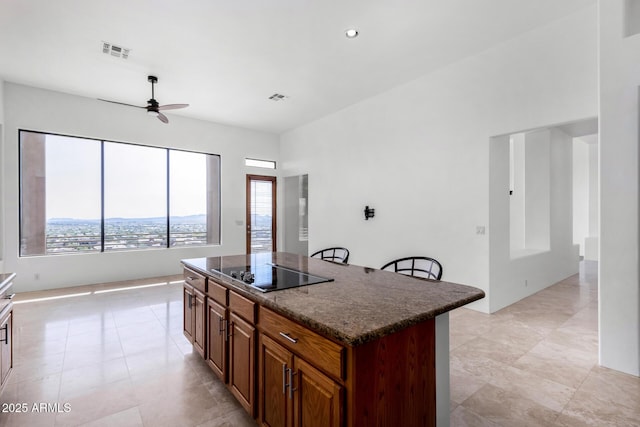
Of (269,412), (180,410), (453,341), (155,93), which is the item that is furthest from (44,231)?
(453,341)

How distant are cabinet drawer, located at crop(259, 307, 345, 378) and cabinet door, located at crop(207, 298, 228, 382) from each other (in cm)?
59

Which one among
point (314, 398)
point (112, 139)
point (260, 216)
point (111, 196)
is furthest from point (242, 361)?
point (260, 216)

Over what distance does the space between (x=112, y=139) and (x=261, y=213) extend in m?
3.47

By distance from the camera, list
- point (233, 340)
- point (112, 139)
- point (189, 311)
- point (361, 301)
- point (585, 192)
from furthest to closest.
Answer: point (585, 192) → point (112, 139) → point (189, 311) → point (233, 340) → point (361, 301)

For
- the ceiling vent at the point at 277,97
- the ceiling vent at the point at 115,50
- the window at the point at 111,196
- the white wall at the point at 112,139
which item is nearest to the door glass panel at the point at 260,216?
the white wall at the point at 112,139

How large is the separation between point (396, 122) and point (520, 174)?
9.55ft

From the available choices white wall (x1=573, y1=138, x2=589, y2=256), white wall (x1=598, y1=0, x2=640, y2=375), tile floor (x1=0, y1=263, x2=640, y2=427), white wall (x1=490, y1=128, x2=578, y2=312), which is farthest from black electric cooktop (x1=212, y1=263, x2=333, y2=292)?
white wall (x1=573, y1=138, x2=589, y2=256)

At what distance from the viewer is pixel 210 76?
459cm

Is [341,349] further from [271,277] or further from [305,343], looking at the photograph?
[271,277]

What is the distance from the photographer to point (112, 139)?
5.79 m

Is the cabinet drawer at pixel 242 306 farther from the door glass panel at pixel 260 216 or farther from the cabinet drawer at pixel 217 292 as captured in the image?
the door glass panel at pixel 260 216

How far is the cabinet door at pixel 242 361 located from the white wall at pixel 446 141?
3309 mm

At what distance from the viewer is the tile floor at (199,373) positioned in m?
2.03

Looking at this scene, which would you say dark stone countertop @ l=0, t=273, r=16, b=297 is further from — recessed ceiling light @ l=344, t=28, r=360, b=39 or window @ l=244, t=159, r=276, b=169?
window @ l=244, t=159, r=276, b=169
